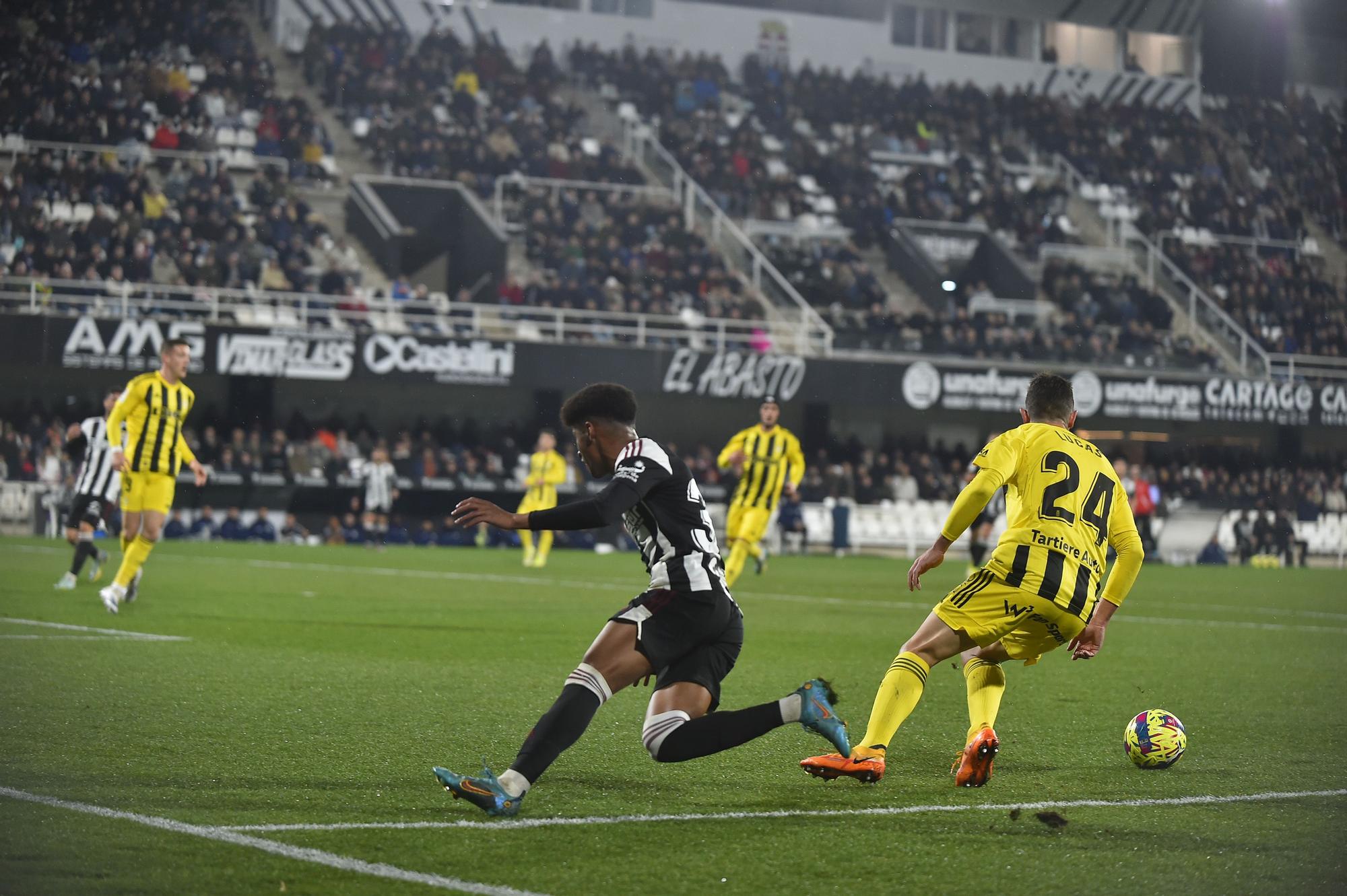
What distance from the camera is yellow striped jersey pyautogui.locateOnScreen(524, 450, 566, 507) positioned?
2388 centimetres

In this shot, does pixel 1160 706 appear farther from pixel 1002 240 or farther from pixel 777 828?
pixel 1002 240

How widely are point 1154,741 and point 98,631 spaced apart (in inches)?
302

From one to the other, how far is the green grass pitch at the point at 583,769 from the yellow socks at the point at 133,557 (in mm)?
366

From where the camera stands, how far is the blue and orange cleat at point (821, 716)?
5773 mm

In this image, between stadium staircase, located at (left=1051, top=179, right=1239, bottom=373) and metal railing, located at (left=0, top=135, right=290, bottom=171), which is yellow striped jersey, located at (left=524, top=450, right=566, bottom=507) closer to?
metal railing, located at (left=0, top=135, right=290, bottom=171)

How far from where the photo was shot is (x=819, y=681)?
19.6ft

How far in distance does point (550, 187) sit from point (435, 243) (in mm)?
3264

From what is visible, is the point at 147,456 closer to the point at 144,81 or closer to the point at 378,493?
the point at 378,493

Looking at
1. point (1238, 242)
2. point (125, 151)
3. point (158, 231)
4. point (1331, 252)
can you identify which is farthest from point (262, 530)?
point (1331, 252)

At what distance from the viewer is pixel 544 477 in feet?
78.4

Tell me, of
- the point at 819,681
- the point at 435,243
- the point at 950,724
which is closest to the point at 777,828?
the point at 819,681

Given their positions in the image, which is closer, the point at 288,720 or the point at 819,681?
the point at 819,681

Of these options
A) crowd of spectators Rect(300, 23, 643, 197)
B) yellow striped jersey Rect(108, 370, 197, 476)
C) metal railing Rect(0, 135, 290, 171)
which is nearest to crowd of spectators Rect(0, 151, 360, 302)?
metal railing Rect(0, 135, 290, 171)

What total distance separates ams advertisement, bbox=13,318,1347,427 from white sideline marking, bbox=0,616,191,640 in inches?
639
